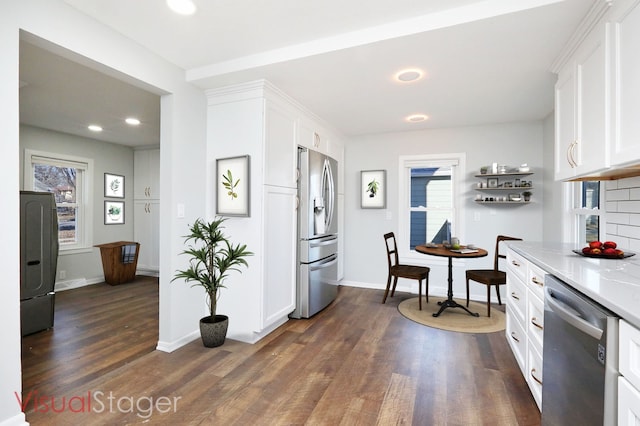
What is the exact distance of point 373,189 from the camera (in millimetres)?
4695

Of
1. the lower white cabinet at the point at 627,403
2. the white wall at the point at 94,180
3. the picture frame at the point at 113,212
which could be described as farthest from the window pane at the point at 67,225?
the lower white cabinet at the point at 627,403

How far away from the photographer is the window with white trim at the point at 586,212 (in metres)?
2.55

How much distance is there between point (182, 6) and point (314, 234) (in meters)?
2.32

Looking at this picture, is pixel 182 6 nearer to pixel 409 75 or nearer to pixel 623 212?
pixel 409 75

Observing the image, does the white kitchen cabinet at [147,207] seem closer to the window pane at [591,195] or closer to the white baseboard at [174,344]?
the white baseboard at [174,344]

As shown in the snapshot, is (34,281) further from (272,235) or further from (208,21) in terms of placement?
(208,21)

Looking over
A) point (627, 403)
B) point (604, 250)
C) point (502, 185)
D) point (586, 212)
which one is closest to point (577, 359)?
point (627, 403)

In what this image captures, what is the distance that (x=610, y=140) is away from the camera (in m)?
1.64

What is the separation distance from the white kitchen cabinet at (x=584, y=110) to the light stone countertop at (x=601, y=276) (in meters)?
0.54

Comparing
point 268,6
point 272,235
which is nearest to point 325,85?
point 268,6

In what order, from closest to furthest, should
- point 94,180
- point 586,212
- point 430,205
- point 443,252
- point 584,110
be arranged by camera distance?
point 584,110 → point 586,212 → point 443,252 → point 430,205 → point 94,180

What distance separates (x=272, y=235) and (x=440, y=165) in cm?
279

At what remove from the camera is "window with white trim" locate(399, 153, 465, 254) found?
173 inches

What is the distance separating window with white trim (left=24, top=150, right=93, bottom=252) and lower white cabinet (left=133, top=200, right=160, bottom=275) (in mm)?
770
